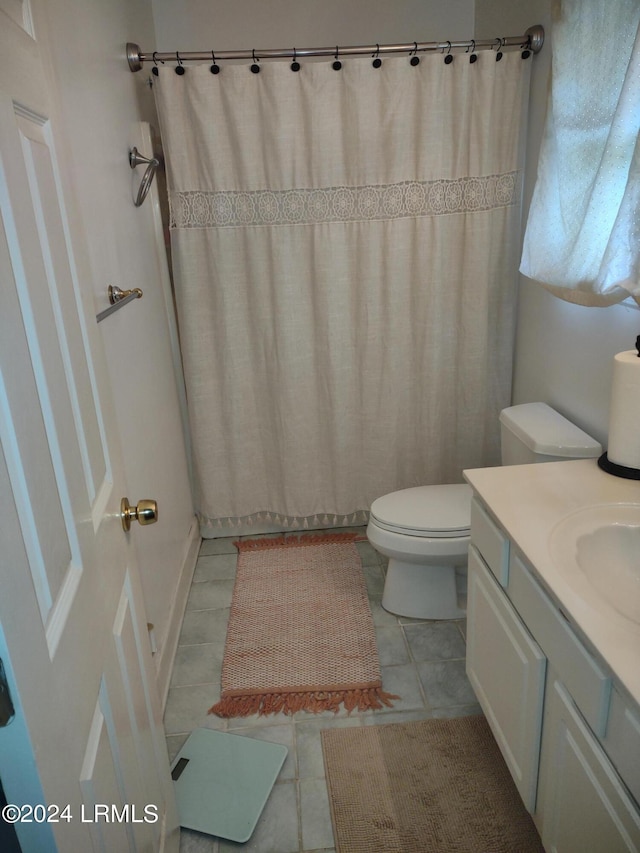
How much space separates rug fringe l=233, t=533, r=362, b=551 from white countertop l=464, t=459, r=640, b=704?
1.33 metres

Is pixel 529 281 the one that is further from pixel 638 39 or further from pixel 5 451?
pixel 5 451

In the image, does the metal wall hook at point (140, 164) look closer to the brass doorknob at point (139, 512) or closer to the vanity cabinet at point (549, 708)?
the brass doorknob at point (139, 512)

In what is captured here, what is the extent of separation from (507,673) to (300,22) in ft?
8.34

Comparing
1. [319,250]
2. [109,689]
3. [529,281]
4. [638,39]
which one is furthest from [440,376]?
[109,689]

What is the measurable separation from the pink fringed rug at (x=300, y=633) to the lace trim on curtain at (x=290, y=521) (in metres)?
0.08

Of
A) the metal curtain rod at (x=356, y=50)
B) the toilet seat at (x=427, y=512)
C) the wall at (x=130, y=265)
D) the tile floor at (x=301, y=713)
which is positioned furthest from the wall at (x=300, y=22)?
the tile floor at (x=301, y=713)

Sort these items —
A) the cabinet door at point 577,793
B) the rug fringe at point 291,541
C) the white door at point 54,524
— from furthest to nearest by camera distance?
the rug fringe at point 291,541 → the cabinet door at point 577,793 → the white door at point 54,524

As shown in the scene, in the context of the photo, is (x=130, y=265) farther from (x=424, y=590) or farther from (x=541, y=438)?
(x=424, y=590)

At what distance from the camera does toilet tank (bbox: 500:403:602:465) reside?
5.90 ft

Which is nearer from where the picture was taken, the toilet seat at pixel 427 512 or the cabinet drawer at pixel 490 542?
the cabinet drawer at pixel 490 542

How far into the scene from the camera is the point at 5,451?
25.0 inches

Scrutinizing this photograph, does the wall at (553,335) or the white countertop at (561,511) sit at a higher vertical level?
the wall at (553,335)

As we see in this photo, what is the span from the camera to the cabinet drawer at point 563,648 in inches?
38.3

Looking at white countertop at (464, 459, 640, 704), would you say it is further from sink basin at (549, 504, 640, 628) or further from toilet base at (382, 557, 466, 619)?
toilet base at (382, 557, 466, 619)
